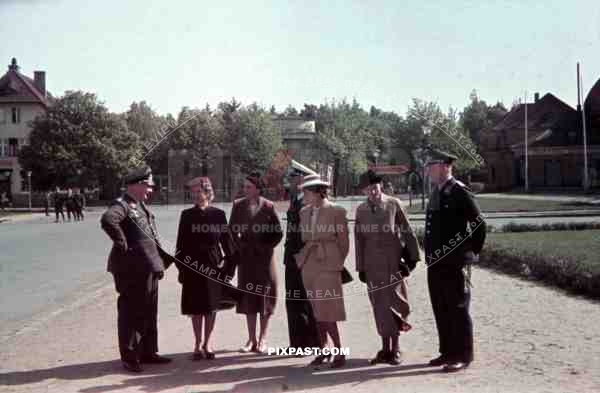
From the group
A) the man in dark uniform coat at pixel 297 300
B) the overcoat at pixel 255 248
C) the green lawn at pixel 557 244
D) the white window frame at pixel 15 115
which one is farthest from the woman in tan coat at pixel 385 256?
the white window frame at pixel 15 115

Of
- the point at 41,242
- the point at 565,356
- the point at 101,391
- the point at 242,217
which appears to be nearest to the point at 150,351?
the point at 101,391

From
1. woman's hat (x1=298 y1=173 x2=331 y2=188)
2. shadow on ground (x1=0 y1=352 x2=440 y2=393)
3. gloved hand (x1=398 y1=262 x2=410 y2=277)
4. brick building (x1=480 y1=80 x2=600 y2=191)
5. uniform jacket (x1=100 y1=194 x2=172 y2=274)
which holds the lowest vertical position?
shadow on ground (x1=0 y1=352 x2=440 y2=393)

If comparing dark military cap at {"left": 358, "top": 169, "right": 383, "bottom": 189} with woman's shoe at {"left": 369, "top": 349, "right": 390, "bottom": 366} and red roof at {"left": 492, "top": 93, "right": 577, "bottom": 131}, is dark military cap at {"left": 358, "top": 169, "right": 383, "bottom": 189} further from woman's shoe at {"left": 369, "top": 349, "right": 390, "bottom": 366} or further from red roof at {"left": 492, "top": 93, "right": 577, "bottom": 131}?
red roof at {"left": 492, "top": 93, "right": 577, "bottom": 131}

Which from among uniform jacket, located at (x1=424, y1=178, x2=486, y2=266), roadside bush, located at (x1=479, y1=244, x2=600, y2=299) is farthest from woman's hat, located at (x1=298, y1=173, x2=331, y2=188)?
roadside bush, located at (x1=479, y1=244, x2=600, y2=299)

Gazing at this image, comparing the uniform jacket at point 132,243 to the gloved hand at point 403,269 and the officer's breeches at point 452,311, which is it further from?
the officer's breeches at point 452,311

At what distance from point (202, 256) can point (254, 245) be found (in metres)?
0.55

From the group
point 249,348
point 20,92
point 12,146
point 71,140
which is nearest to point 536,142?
point 249,348

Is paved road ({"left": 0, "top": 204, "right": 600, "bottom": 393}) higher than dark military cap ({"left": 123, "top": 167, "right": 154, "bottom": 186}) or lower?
lower

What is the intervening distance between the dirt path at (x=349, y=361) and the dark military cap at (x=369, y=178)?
70.0 inches

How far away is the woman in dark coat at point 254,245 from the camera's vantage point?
22.1 ft

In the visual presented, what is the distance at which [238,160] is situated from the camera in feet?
22.8

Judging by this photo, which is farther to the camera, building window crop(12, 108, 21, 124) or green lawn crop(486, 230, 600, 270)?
building window crop(12, 108, 21, 124)

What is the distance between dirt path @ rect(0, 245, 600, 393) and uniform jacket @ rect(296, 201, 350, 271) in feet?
3.44

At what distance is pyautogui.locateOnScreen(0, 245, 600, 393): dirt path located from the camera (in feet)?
18.2
